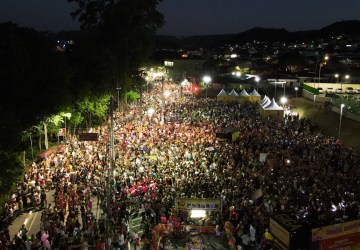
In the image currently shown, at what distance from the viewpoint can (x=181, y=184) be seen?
16422 mm

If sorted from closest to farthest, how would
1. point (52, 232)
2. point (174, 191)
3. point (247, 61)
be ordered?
point (52, 232) < point (174, 191) < point (247, 61)

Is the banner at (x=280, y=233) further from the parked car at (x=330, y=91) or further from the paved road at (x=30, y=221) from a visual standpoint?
the parked car at (x=330, y=91)

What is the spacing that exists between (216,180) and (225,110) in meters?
19.2

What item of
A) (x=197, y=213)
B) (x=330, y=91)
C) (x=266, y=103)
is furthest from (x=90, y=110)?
(x=330, y=91)

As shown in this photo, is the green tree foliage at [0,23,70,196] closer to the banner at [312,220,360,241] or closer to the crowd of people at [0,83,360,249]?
the crowd of people at [0,83,360,249]

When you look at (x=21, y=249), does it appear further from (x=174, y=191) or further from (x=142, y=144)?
(x=142, y=144)

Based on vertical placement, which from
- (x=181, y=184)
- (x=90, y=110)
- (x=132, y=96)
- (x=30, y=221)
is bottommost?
(x=132, y=96)

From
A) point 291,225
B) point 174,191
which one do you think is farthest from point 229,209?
point 291,225

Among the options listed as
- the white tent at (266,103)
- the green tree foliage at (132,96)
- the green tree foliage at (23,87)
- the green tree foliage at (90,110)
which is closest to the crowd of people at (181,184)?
the green tree foliage at (23,87)

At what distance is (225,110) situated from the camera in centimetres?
3534

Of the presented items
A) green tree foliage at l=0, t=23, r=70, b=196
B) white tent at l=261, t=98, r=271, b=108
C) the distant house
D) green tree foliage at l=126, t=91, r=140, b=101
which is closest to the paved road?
green tree foliage at l=0, t=23, r=70, b=196

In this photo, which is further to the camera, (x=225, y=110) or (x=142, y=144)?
(x=225, y=110)

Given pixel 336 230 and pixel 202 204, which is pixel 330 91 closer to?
pixel 202 204

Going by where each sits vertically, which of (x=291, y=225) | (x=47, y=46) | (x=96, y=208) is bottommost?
(x=96, y=208)
